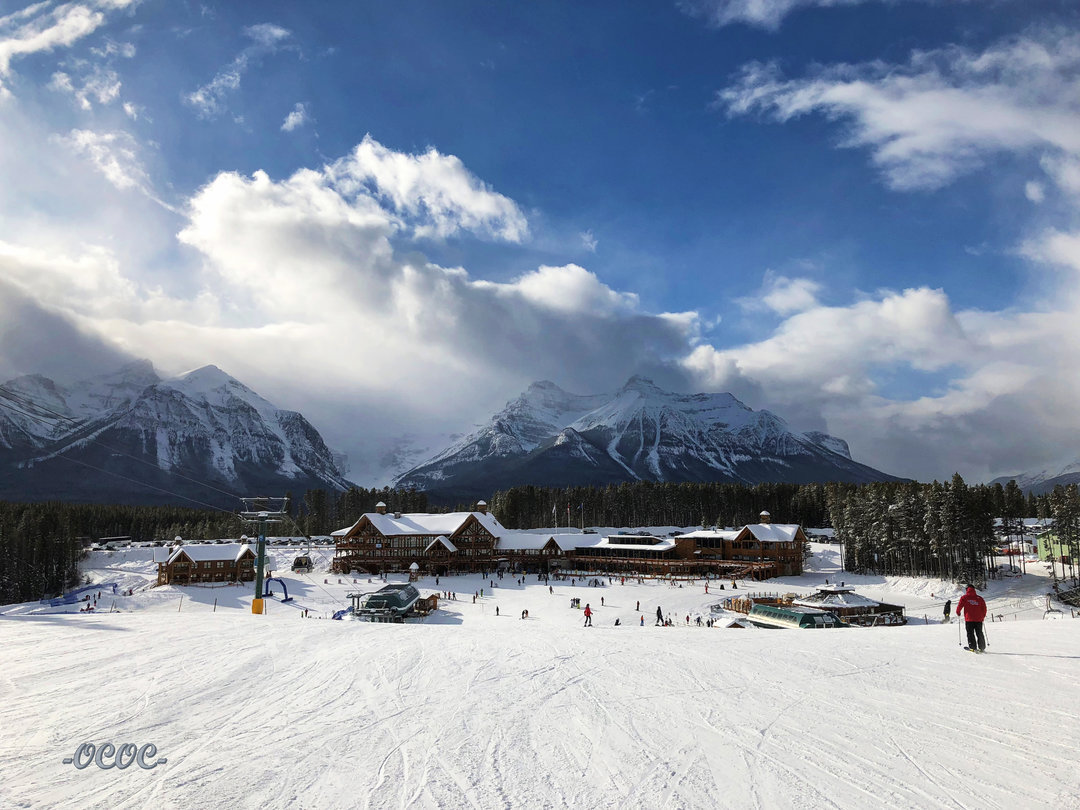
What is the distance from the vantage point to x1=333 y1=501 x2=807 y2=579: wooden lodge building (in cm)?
9044

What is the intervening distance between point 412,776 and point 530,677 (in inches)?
260

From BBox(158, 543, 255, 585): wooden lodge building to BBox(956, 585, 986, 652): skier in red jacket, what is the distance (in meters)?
82.7

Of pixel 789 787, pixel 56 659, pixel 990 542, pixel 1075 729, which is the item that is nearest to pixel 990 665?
pixel 1075 729

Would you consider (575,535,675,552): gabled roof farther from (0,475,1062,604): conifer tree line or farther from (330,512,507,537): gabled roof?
(0,475,1062,604): conifer tree line

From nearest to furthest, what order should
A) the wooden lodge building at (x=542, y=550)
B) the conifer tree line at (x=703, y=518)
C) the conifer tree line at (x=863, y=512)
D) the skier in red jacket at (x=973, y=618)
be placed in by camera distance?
1. the skier in red jacket at (x=973, y=618)
2. the conifer tree line at (x=863, y=512)
3. the conifer tree line at (x=703, y=518)
4. the wooden lodge building at (x=542, y=550)

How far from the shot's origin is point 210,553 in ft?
261

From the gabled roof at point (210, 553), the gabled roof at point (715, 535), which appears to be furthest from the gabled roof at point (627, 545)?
the gabled roof at point (210, 553)

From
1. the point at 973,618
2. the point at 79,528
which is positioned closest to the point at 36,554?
the point at 79,528

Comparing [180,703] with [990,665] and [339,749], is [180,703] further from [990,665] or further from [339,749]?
[990,665]

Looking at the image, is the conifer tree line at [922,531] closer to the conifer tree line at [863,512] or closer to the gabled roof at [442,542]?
the conifer tree line at [863,512]
